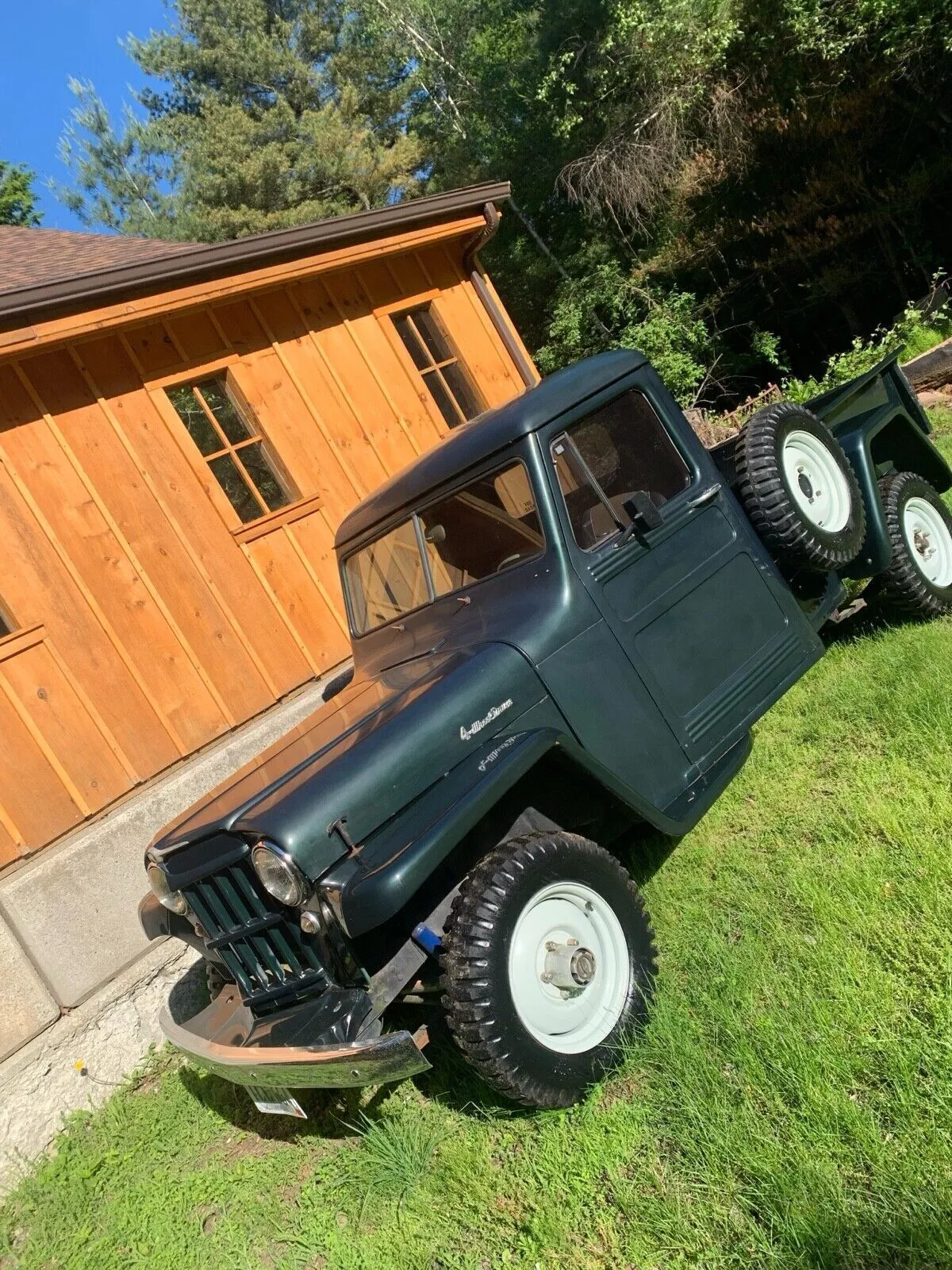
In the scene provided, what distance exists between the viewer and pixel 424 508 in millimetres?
3605

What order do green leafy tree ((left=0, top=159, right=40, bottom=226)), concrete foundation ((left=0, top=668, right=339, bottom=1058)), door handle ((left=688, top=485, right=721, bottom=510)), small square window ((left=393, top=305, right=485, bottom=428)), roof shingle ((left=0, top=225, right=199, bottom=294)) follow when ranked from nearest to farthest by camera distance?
door handle ((left=688, top=485, right=721, bottom=510)) < concrete foundation ((left=0, top=668, right=339, bottom=1058)) < roof shingle ((left=0, top=225, right=199, bottom=294)) < small square window ((left=393, top=305, right=485, bottom=428)) < green leafy tree ((left=0, top=159, right=40, bottom=226))

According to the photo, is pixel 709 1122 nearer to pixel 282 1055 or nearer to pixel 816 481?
pixel 282 1055

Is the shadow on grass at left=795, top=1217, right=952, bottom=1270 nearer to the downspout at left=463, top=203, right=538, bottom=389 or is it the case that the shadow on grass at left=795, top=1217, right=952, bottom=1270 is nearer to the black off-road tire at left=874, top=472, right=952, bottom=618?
the black off-road tire at left=874, top=472, right=952, bottom=618

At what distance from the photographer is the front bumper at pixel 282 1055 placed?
88.7 inches

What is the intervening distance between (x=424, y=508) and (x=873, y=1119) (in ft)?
8.22

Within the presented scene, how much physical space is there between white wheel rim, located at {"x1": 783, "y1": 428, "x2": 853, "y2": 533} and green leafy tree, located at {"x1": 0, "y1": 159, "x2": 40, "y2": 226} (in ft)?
80.6

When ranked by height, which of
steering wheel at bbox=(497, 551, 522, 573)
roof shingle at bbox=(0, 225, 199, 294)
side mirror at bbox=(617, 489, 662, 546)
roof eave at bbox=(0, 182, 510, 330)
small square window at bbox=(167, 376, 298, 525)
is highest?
roof shingle at bbox=(0, 225, 199, 294)

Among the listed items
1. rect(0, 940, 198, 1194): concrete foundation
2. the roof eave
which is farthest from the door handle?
the roof eave

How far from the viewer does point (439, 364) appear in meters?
8.36

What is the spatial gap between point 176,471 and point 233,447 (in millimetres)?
621

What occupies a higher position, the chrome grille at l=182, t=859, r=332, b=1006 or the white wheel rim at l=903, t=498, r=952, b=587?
the chrome grille at l=182, t=859, r=332, b=1006

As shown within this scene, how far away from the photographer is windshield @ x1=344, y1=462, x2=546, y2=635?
334cm

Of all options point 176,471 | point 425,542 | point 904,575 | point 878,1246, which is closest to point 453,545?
point 425,542

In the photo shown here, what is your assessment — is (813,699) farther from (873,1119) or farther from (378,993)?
(378,993)
